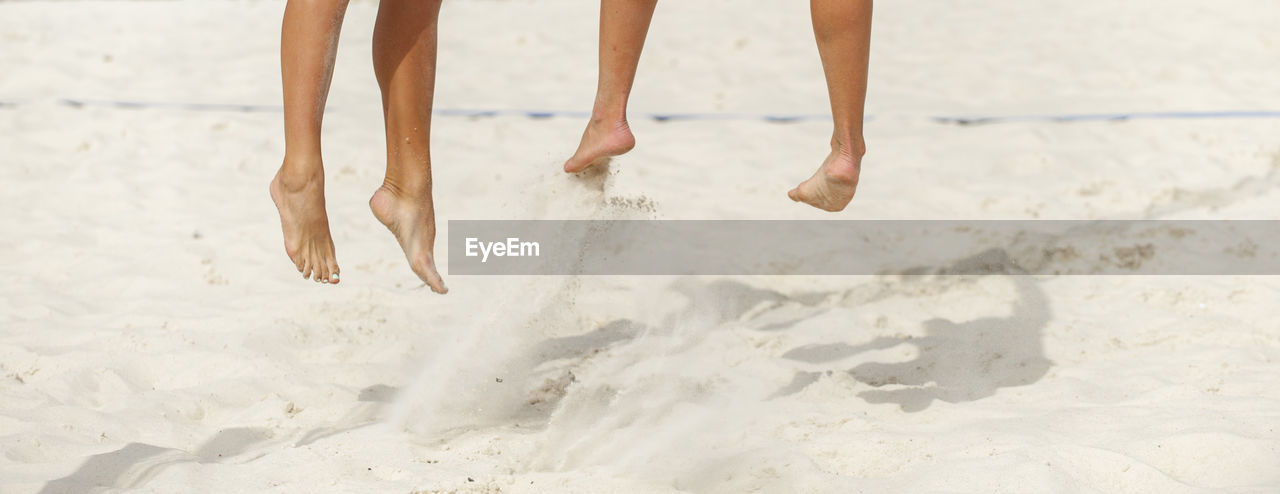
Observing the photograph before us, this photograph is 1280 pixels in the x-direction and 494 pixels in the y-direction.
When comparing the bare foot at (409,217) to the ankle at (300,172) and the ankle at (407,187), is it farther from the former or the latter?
the ankle at (300,172)

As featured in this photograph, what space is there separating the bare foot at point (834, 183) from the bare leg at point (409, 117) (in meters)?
0.76

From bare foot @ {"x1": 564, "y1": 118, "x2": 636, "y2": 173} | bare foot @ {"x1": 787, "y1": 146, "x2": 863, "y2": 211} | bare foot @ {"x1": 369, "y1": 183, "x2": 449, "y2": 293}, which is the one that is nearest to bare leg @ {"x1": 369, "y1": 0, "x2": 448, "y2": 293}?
bare foot @ {"x1": 369, "y1": 183, "x2": 449, "y2": 293}

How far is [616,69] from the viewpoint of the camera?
2541 mm

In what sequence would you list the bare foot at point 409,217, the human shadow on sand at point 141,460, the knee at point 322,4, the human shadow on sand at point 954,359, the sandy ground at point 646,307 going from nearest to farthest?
the knee at point 322,4
the human shadow on sand at point 141,460
the sandy ground at point 646,307
the bare foot at point 409,217
the human shadow on sand at point 954,359

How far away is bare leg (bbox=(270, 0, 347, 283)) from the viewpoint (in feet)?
6.92

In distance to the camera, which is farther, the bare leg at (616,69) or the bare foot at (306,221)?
the bare leg at (616,69)

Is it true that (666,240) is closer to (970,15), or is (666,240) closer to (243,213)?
(243,213)

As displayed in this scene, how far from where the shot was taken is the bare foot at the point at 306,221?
2.20m

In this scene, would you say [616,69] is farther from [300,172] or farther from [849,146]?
[300,172]

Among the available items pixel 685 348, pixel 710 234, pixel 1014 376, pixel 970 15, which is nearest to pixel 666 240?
pixel 710 234

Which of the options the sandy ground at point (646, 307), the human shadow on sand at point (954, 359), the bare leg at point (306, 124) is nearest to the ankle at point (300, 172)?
the bare leg at point (306, 124)

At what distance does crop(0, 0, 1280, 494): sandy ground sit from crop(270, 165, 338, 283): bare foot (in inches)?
14.9

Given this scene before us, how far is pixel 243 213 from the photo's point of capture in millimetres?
3971

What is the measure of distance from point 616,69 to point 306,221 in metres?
0.73
